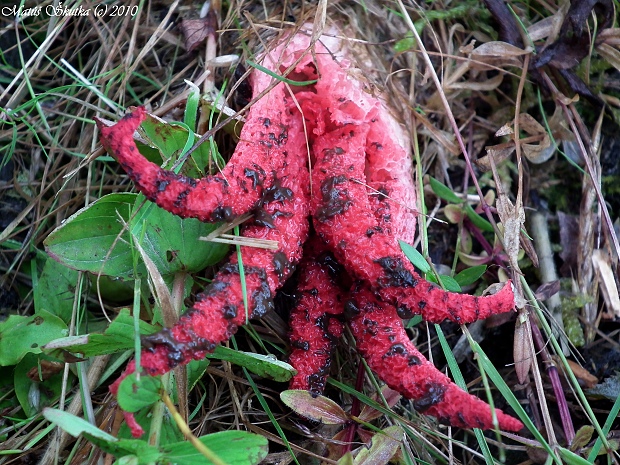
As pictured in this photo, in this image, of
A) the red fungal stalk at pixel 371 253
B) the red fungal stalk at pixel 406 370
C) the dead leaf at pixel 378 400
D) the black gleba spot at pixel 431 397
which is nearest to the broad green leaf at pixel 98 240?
the red fungal stalk at pixel 371 253

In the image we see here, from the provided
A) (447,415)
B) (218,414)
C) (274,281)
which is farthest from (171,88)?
(447,415)

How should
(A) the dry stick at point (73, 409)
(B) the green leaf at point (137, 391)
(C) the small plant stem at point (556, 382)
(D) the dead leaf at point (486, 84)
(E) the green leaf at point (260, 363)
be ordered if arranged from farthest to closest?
1. (D) the dead leaf at point (486, 84)
2. (C) the small plant stem at point (556, 382)
3. (A) the dry stick at point (73, 409)
4. (E) the green leaf at point (260, 363)
5. (B) the green leaf at point (137, 391)

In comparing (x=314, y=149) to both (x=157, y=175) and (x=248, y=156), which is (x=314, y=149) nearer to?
(x=248, y=156)

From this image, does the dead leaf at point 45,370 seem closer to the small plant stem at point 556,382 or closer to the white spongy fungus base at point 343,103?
the white spongy fungus base at point 343,103

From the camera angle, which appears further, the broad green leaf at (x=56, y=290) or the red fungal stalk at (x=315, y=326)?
the broad green leaf at (x=56, y=290)

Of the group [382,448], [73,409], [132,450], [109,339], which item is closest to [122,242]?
[109,339]

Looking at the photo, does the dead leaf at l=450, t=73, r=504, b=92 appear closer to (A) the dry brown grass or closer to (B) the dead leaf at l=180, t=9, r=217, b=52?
(A) the dry brown grass
